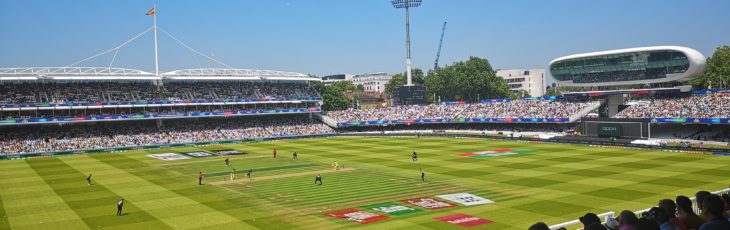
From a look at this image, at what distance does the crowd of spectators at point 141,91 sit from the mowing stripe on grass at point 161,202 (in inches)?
1311

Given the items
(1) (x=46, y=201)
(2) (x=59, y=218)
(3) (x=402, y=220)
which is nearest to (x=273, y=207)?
(3) (x=402, y=220)

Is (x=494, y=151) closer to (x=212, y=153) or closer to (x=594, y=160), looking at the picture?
(x=594, y=160)

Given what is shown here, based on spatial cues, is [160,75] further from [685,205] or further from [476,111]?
[685,205]

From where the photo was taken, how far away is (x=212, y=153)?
219 ft

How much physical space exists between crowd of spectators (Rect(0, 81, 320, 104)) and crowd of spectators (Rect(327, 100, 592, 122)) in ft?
36.3

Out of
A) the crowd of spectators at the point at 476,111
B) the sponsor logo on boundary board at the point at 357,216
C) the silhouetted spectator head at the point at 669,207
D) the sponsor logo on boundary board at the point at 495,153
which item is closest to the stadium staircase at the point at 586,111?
the crowd of spectators at the point at 476,111

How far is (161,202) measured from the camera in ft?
112

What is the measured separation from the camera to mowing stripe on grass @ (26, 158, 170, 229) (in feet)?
95.6

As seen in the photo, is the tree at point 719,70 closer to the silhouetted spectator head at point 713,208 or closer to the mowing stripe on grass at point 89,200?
the mowing stripe on grass at point 89,200

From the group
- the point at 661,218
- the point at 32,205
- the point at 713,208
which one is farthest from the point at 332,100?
the point at 713,208

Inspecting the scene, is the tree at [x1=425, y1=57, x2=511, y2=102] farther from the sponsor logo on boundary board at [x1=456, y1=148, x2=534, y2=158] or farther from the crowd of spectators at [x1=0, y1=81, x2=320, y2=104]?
the sponsor logo on boundary board at [x1=456, y1=148, x2=534, y2=158]

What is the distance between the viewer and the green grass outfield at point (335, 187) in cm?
→ 2875

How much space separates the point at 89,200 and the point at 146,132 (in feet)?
170

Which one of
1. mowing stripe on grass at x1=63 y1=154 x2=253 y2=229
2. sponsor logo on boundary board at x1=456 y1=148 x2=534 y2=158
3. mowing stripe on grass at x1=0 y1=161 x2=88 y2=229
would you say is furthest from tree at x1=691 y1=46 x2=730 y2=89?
mowing stripe on grass at x1=0 y1=161 x2=88 y2=229
